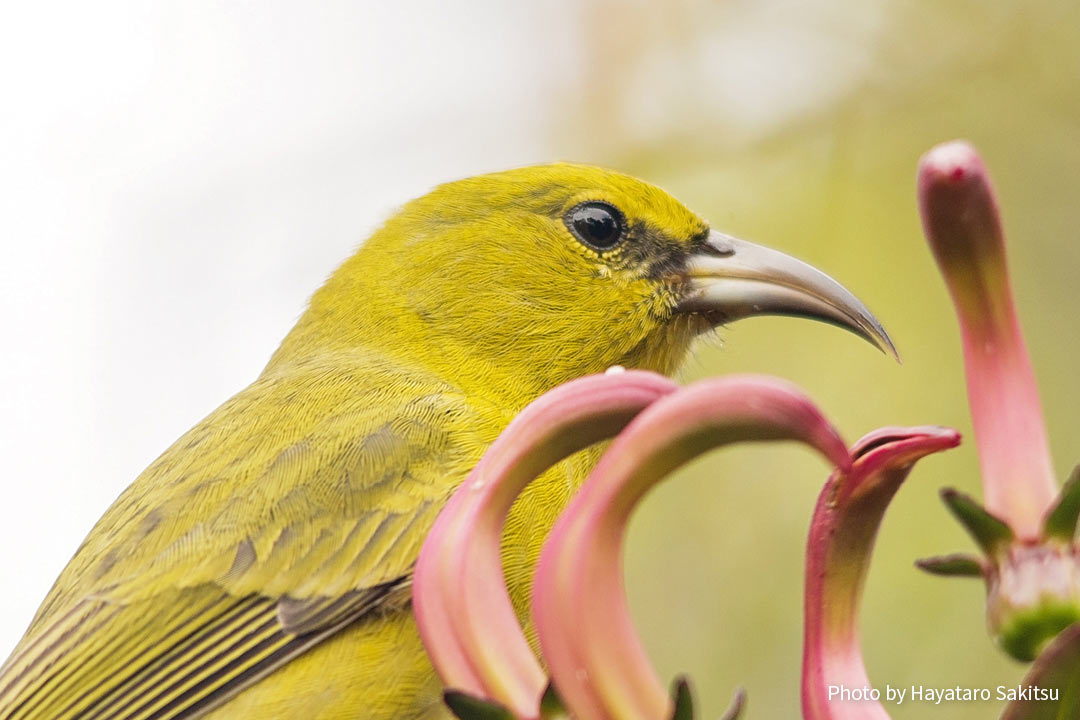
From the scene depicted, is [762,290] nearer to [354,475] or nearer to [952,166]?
[354,475]

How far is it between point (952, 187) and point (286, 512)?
1988 mm

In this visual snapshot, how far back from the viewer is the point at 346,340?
3867mm

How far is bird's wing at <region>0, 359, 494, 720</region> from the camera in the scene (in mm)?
2930

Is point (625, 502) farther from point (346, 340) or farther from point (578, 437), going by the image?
point (346, 340)

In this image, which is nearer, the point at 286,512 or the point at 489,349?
the point at 286,512

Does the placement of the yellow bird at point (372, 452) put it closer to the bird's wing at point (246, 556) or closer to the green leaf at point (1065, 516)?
the bird's wing at point (246, 556)

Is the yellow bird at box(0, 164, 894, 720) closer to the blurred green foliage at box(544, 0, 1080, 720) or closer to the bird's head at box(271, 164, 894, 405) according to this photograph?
the bird's head at box(271, 164, 894, 405)

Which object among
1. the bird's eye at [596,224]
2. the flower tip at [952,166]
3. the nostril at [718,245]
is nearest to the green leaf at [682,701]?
the flower tip at [952,166]

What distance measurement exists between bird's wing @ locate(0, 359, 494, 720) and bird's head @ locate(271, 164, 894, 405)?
265 mm

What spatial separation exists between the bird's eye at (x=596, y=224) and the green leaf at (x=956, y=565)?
2299mm

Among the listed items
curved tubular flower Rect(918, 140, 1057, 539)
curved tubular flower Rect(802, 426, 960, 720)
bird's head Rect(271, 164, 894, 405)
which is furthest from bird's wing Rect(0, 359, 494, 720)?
curved tubular flower Rect(918, 140, 1057, 539)

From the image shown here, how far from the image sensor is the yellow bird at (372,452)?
290 cm

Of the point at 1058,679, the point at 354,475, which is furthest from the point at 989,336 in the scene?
the point at 354,475

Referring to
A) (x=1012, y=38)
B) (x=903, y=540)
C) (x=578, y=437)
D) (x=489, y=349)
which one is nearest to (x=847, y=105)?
(x=1012, y=38)
